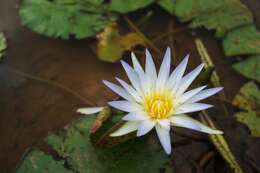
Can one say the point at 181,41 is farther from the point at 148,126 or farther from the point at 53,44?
the point at 148,126

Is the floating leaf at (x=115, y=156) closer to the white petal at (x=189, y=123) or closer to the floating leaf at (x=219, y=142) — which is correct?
the white petal at (x=189, y=123)

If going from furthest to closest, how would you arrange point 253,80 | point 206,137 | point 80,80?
point 80,80, point 253,80, point 206,137

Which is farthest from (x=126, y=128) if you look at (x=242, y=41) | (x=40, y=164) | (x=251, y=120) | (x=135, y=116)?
(x=242, y=41)

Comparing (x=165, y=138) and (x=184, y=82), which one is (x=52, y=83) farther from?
(x=165, y=138)

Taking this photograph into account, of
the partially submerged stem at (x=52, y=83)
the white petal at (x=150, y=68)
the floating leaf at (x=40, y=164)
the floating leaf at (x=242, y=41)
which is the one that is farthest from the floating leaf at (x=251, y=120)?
the floating leaf at (x=40, y=164)

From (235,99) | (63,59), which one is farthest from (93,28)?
(235,99)
